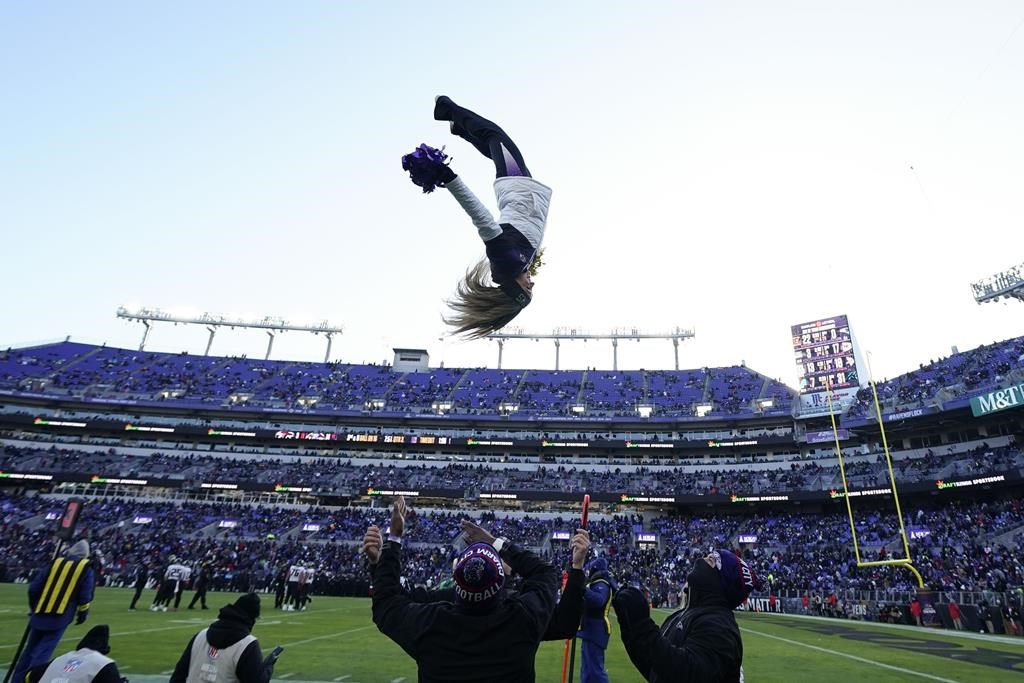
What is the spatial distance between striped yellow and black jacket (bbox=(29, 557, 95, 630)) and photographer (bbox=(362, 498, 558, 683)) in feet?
21.7

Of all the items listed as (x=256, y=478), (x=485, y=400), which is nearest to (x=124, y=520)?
(x=256, y=478)

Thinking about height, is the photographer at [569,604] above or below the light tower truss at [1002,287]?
below

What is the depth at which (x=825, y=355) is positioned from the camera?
51375mm

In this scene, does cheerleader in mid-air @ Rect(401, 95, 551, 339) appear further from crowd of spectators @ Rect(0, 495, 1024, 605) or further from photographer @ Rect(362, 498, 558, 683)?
crowd of spectators @ Rect(0, 495, 1024, 605)

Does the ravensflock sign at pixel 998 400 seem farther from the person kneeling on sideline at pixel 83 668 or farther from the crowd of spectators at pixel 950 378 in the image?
the person kneeling on sideline at pixel 83 668

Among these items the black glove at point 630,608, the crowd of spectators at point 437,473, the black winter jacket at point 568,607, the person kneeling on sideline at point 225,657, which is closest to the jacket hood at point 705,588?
the black glove at point 630,608

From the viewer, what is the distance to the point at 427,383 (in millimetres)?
66312

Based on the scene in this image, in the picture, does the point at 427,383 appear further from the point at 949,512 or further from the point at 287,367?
the point at 949,512

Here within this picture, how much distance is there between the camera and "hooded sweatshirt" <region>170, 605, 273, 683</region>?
12.9ft

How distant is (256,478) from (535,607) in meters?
52.4

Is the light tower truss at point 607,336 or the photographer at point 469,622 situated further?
the light tower truss at point 607,336

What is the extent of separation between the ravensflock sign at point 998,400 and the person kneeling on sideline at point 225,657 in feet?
144

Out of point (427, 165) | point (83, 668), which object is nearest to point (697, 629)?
point (427, 165)

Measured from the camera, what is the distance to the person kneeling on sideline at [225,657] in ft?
12.9
